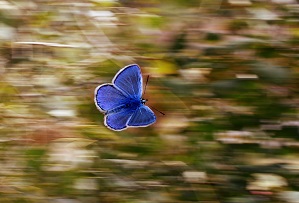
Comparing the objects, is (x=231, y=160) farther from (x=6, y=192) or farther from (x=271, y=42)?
(x=6, y=192)

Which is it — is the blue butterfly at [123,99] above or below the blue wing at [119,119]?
above

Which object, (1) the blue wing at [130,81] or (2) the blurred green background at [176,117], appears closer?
(1) the blue wing at [130,81]

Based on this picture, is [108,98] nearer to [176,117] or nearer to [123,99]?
[123,99]

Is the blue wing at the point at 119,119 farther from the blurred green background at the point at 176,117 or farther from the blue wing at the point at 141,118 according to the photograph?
the blurred green background at the point at 176,117

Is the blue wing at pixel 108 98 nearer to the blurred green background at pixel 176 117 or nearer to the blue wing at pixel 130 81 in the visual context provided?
the blue wing at pixel 130 81

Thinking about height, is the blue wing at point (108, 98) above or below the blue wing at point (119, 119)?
above

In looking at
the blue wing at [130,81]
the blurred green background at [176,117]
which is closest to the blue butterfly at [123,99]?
the blue wing at [130,81]
